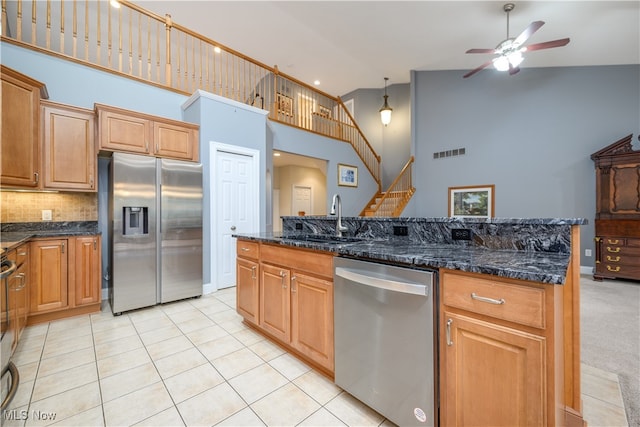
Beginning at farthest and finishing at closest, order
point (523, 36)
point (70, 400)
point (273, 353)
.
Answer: point (523, 36) < point (273, 353) < point (70, 400)

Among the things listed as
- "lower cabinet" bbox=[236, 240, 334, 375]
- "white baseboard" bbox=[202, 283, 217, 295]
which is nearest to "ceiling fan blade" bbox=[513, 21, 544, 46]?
"lower cabinet" bbox=[236, 240, 334, 375]

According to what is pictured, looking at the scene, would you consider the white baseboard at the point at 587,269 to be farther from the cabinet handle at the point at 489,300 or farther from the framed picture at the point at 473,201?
the cabinet handle at the point at 489,300

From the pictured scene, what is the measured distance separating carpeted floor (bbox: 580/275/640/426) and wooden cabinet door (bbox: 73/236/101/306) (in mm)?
4529

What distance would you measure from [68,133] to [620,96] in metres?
8.32

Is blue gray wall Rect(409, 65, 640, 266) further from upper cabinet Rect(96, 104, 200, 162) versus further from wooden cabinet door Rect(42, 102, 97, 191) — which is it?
wooden cabinet door Rect(42, 102, 97, 191)

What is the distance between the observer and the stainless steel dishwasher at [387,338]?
1.24 meters

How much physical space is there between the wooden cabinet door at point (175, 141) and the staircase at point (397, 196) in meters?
4.49

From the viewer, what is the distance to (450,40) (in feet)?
16.5

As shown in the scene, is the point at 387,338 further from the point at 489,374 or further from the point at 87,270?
the point at 87,270

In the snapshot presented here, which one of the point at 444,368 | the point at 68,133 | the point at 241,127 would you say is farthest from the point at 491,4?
the point at 68,133

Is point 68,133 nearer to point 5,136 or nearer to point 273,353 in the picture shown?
point 5,136

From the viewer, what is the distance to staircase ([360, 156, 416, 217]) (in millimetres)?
6754

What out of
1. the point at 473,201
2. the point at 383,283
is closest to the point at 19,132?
the point at 383,283

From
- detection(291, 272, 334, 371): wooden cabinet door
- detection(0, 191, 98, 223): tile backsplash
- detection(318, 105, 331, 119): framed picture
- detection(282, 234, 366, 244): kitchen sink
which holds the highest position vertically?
detection(318, 105, 331, 119): framed picture
